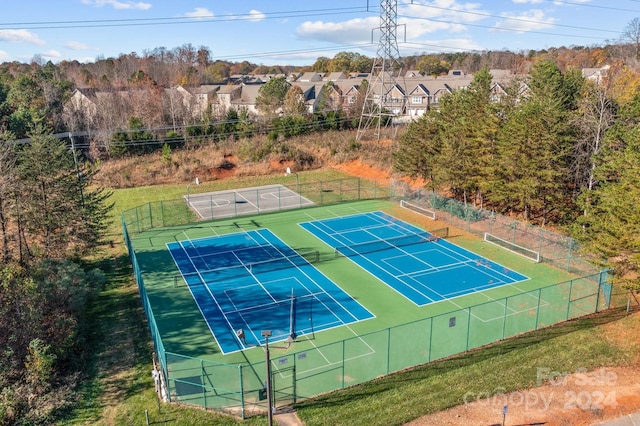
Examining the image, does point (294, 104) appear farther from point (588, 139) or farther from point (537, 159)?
point (588, 139)

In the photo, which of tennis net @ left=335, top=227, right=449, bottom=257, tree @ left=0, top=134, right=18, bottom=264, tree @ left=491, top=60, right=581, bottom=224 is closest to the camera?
tree @ left=0, top=134, right=18, bottom=264

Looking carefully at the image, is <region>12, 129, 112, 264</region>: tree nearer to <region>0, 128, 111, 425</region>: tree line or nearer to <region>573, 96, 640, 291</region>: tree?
<region>0, 128, 111, 425</region>: tree line

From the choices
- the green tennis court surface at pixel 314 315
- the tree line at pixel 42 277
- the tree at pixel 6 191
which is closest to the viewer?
the tree line at pixel 42 277

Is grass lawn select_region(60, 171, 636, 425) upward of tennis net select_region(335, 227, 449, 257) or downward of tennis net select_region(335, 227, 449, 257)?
downward

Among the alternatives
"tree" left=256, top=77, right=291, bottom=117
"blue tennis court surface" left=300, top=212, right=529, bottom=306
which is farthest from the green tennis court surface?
"tree" left=256, top=77, right=291, bottom=117

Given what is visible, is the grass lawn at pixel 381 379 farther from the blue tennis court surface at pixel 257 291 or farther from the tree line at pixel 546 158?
the tree line at pixel 546 158

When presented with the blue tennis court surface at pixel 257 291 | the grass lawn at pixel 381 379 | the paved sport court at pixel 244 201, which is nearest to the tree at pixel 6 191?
the grass lawn at pixel 381 379
